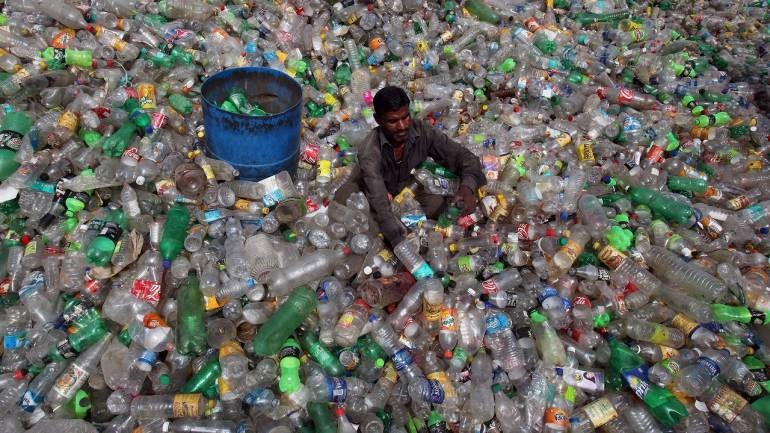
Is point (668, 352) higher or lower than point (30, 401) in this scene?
higher

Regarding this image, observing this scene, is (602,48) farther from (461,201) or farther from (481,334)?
(481,334)

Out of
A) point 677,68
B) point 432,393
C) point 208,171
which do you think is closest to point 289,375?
point 432,393

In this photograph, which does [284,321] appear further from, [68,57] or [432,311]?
[68,57]

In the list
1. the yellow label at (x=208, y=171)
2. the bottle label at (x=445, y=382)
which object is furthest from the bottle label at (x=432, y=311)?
the yellow label at (x=208, y=171)

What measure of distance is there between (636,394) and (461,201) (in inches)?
65.2

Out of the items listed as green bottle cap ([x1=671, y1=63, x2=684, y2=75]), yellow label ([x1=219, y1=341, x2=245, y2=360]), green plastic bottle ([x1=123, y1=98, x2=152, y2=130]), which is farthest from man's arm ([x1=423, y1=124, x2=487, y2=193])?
green bottle cap ([x1=671, y1=63, x2=684, y2=75])

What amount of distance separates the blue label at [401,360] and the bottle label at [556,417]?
805 millimetres

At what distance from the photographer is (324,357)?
114 inches

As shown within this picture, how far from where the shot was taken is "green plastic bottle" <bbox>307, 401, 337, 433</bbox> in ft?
8.59

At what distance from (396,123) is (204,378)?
76.8 inches

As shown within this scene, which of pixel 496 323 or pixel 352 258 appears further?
pixel 352 258

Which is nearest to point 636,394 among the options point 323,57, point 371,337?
point 371,337

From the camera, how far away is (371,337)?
3.01 m

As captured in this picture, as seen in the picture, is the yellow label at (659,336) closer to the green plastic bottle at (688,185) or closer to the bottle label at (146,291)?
the green plastic bottle at (688,185)
